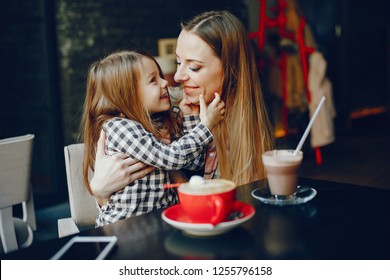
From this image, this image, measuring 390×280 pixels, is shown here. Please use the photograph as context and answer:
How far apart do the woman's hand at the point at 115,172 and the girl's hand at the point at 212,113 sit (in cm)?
23

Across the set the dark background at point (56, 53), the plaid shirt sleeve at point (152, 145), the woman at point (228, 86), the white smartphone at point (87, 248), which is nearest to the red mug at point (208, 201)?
the white smartphone at point (87, 248)

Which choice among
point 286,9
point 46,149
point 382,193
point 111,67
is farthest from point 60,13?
point 382,193

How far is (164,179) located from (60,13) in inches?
118

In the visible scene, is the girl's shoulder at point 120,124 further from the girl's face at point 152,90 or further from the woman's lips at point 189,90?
the woman's lips at point 189,90

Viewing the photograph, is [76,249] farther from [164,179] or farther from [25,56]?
[25,56]

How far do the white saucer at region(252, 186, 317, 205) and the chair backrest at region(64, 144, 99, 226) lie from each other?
69 centimetres

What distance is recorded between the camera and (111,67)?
1.67 m

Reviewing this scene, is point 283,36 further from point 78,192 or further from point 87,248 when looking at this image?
point 87,248

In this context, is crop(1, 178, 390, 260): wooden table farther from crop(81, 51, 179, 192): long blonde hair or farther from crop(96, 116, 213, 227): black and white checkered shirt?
crop(81, 51, 179, 192): long blonde hair

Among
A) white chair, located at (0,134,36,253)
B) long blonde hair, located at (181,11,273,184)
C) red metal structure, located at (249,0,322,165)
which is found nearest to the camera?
long blonde hair, located at (181,11,273,184)

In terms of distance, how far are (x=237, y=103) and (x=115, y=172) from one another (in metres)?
0.51

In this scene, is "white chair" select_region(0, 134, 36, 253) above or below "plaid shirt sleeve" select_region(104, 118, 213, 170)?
below

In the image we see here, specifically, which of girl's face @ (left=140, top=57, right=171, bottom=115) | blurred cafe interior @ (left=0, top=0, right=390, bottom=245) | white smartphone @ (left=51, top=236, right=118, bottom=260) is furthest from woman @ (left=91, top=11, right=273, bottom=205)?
blurred cafe interior @ (left=0, top=0, right=390, bottom=245)

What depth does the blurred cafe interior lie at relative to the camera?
157 inches
